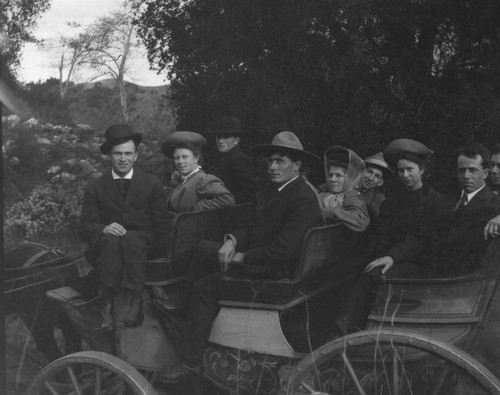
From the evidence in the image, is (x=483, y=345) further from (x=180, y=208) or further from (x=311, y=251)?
(x=180, y=208)

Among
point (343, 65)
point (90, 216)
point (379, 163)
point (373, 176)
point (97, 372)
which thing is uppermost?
point (343, 65)

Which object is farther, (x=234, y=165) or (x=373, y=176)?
(x=234, y=165)

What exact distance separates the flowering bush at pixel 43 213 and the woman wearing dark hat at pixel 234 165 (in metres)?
3.06

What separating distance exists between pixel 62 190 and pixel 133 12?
3.04 m

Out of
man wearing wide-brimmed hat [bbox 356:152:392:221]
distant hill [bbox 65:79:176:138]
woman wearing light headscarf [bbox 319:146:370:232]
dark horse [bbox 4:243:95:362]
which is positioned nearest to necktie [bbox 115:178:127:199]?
dark horse [bbox 4:243:95:362]

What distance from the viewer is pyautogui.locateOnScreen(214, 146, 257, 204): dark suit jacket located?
5.68 m

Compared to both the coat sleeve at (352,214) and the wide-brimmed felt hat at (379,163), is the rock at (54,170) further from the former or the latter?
the coat sleeve at (352,214)

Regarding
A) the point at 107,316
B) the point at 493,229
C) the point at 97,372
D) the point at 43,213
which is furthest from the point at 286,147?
the point at 43,213

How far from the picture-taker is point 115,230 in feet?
12.5

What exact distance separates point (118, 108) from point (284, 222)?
7.34 meters

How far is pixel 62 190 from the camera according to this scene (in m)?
8.41

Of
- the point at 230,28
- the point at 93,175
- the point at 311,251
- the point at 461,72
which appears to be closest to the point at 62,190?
the point at 93,175

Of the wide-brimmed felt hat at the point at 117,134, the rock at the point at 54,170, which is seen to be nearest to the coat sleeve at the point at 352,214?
the wide-brimmed felt hat at the point at 117,134

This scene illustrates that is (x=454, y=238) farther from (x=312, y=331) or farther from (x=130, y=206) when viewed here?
(x=130, y=206)
